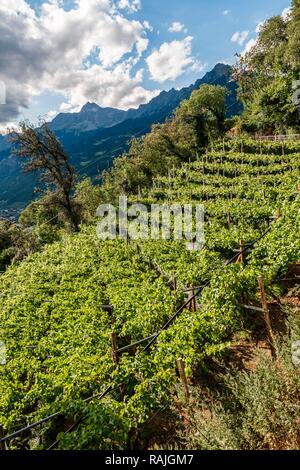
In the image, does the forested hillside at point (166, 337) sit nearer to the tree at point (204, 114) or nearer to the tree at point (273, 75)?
the tree at point (273, 75)

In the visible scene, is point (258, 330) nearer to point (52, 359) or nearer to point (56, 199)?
point (52, 359)

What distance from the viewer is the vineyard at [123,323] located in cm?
593

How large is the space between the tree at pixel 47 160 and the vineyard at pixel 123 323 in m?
11.3

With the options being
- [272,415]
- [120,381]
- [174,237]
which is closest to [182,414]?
[120,381]

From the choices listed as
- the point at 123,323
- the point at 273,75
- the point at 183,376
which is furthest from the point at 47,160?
the point at 273,75

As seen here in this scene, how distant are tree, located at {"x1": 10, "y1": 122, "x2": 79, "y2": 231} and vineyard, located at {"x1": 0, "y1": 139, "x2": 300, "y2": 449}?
444 inches

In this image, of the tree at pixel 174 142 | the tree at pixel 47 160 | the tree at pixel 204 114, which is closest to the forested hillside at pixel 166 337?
the tree at pixel 47 160

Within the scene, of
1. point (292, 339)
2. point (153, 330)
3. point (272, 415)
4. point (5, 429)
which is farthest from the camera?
point (153, 330)

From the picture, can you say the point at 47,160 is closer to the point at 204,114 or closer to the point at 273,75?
the point at 204,114

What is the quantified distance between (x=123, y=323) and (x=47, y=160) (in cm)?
2143

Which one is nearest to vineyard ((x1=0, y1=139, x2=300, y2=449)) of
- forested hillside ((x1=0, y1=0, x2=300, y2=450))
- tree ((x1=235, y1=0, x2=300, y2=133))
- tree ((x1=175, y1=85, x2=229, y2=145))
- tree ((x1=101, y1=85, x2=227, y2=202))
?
forested hillside ((x1=0, y1=0, x2=300, y2=450))

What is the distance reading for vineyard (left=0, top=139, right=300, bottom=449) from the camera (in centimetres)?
593

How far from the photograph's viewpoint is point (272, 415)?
14.7 ft

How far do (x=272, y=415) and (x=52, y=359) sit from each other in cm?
561
